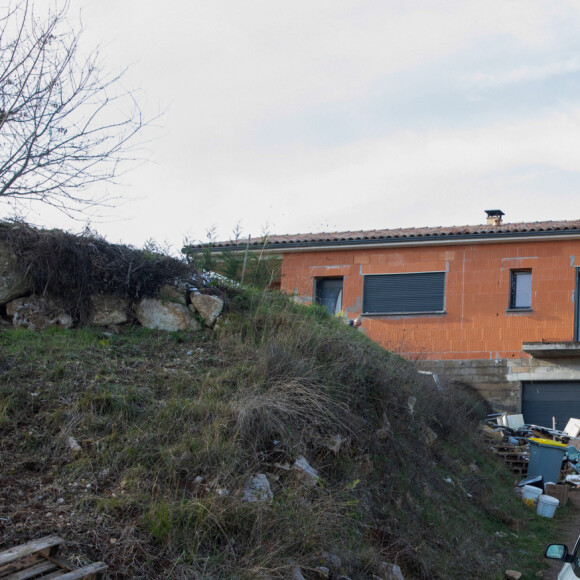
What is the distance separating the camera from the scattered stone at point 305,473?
643cm

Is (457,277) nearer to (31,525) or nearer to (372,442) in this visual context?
(372,442)

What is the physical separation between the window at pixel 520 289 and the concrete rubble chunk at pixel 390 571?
14231 millimetres

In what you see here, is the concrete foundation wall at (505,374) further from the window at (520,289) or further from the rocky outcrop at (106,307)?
the rocky outcrop at (106,307)

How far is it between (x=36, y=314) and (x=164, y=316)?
165cm

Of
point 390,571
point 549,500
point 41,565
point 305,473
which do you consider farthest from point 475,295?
point 41,565

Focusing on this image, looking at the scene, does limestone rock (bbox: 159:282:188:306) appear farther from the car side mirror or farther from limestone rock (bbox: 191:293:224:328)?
the car side mirror

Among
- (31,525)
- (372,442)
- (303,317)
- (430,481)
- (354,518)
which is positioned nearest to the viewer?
(31,525)

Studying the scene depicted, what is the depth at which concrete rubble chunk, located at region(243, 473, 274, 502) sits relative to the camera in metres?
5.70

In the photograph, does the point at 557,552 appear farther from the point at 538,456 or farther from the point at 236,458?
the point at 538,456

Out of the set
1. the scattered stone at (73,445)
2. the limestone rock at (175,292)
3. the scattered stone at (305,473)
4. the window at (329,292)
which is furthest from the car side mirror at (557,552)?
the window at (329,292)

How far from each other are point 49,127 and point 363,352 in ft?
15.9

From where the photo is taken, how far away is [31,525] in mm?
4797

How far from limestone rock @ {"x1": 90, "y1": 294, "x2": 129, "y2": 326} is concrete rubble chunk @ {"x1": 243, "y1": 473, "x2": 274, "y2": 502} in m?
4.03

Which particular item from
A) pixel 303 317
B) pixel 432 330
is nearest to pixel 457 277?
pixel 432 330
